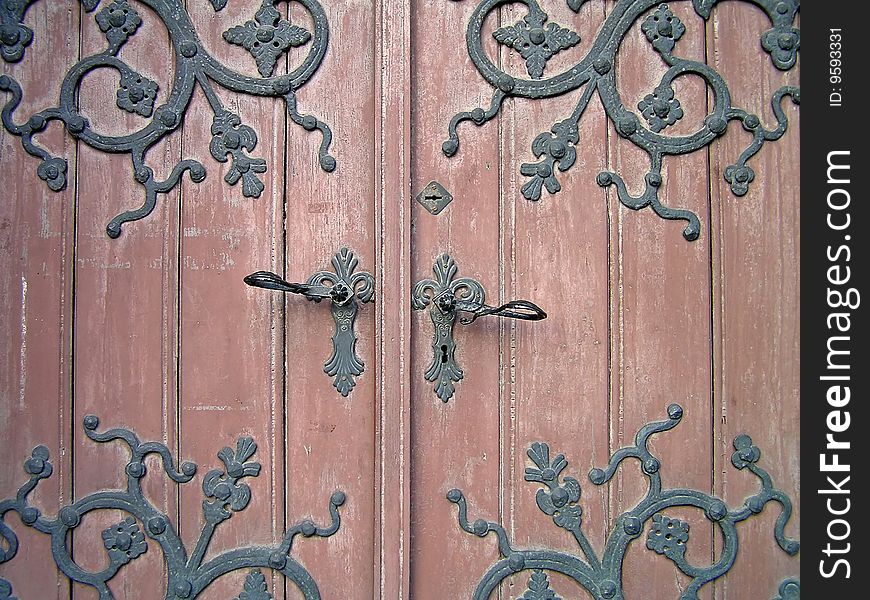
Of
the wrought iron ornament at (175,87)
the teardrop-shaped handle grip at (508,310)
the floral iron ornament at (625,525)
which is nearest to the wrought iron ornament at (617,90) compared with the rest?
the teardrop-shaped handle grip at (508,310)

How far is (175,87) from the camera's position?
1470 mm

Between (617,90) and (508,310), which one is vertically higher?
(617,90)

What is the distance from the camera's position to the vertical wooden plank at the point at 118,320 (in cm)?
143

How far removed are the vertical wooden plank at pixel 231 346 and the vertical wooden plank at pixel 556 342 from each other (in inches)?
17.4

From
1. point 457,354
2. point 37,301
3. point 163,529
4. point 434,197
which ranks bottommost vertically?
point 163,529

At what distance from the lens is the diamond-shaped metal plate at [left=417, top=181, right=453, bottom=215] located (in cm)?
146

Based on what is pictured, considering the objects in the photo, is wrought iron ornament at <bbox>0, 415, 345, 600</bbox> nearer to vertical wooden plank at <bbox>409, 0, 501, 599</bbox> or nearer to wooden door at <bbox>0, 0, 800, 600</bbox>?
wooden door at <bbox>0, 0, 800, 600</bbox>

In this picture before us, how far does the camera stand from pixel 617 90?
1468 mm

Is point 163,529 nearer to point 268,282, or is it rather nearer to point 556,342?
point 268,282

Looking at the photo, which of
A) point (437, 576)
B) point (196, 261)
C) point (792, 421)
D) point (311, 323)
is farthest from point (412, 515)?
point (792, 421)

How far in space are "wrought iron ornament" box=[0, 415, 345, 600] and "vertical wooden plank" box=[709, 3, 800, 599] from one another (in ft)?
2.53

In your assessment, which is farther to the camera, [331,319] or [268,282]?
[331,319]

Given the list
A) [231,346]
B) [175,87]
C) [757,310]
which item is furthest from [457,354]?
[175,87]

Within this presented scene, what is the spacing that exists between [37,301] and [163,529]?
1.63ft
